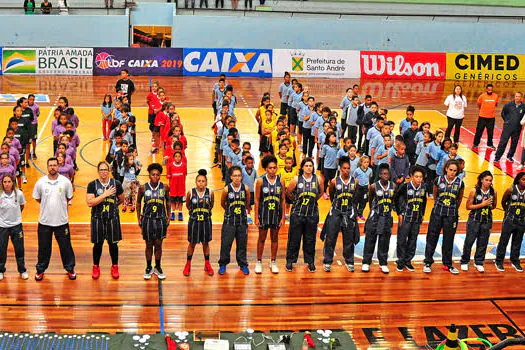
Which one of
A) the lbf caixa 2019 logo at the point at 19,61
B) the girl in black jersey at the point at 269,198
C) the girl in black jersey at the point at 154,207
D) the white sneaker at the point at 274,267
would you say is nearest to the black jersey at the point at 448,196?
the girl in black jersey at the point at 269,198

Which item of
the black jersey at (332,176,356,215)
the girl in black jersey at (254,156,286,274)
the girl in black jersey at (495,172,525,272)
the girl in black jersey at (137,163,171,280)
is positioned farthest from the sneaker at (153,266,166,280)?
the girl in black jersey at (495,172,525,272)

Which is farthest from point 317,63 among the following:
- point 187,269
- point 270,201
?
point 187,269

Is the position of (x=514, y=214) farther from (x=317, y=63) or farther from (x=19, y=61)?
(x=19, y=61)

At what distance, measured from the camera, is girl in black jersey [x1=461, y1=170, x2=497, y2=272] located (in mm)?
11555

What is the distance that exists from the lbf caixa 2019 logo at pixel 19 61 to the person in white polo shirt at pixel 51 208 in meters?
18.0

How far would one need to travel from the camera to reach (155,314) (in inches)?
399

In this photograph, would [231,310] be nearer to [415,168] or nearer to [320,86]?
[415,168]

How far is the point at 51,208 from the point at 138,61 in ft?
60.4

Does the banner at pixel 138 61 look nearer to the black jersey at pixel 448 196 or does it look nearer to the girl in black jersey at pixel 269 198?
the girl in black jersey at pixel 269 198

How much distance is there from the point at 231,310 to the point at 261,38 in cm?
2204

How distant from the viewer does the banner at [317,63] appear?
96.1 ft

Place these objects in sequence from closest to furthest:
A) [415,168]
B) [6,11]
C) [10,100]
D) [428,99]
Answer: [415,168]
[10,100]
[428,99]
[6,11]

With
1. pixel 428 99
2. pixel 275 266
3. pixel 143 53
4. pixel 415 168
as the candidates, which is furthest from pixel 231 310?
pixel 143 53

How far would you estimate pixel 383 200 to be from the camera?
11.5 meters
